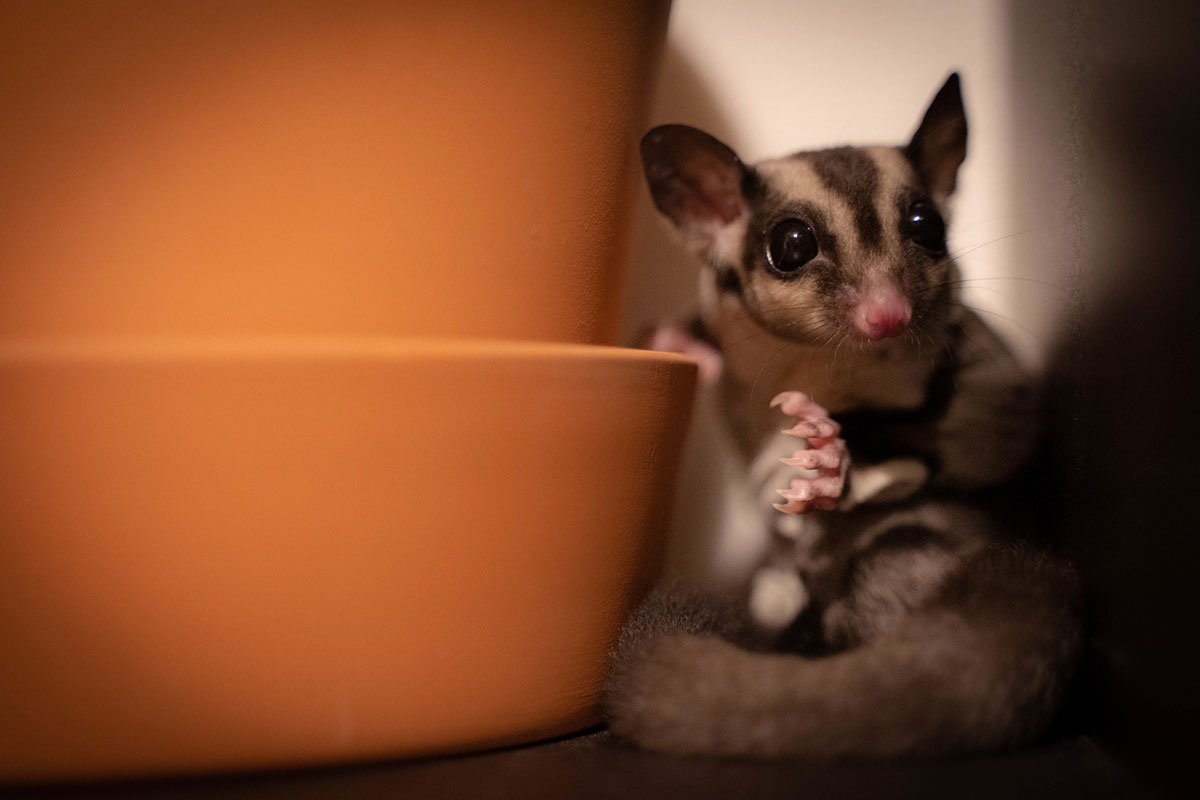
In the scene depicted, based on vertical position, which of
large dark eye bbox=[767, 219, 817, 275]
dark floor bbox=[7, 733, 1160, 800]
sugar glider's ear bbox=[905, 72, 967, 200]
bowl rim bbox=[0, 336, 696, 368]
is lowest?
dark floor bbox=[7, 733, 1160, 800]

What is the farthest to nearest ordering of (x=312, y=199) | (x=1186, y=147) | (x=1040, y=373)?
(x=1040, y=373) → (x=312, y=199) → (x=1186, y=147)

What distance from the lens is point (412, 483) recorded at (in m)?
0.76

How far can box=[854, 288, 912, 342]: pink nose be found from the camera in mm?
1026

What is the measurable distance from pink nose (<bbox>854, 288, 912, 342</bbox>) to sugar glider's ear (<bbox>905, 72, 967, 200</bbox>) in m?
0.26

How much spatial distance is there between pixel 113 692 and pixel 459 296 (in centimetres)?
48

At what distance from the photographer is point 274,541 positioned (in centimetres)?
73

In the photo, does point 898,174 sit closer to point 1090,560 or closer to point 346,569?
point 1090,560

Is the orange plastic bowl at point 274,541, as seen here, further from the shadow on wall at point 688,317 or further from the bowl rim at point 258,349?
the shadow on wall at point 688,317

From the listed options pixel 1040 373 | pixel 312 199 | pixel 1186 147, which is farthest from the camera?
pixel 1040 373

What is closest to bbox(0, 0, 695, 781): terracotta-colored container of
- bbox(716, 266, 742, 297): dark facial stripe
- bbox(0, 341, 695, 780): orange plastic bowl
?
bbox(0, 341, 695, 780): orange plastic bowl

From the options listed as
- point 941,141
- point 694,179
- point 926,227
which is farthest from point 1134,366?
point 694,179

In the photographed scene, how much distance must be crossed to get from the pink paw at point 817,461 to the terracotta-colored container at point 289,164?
361 mm

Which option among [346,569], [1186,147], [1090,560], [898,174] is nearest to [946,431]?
[1090,560]

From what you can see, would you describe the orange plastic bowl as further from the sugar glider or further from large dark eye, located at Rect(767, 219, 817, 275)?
large dark eye, located at Rect(767, 219, 817, 275)
